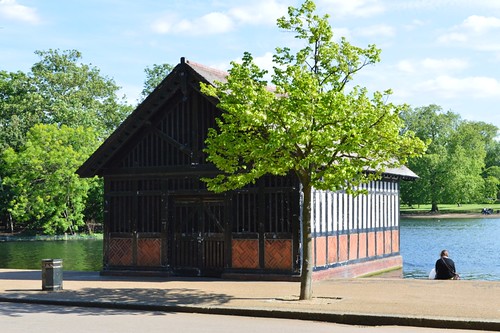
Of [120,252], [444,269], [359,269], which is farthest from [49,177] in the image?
[444,269]

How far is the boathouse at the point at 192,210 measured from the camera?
922 inches

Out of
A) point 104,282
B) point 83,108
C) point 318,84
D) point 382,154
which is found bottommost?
point 104,282

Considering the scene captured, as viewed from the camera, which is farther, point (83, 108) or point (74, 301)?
point (83, 108)

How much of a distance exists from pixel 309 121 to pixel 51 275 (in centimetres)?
884

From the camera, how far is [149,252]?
25719 millimetres

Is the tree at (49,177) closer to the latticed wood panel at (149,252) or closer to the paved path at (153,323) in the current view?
the latticed wood panel at (149,252)

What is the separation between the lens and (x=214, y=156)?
1864cm

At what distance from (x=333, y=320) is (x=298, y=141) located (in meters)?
4.02

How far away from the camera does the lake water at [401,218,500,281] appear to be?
35.1m

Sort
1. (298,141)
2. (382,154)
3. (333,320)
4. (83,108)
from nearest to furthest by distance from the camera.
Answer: (333,320)
(298,141)
(382,154)
(83,108)

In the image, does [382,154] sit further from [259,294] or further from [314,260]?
[314,260]

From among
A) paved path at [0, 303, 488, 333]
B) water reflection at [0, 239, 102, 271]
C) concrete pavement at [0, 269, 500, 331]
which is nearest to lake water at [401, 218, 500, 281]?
concrete pavement at [0, 269, 500, 331]

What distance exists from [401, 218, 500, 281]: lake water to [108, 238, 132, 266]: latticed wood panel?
12.4 m

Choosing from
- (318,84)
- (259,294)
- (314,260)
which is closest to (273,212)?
(314,260)
